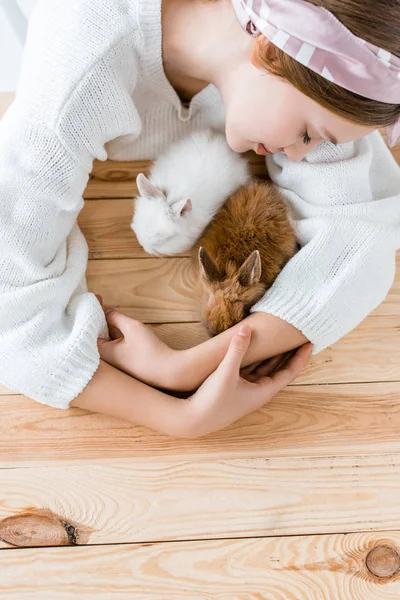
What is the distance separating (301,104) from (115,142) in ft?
1.56

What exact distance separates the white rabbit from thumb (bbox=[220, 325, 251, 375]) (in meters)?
0.27

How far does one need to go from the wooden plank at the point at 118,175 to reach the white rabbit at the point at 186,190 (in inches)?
3.5

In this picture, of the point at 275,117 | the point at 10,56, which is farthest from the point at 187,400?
the point at 10,56

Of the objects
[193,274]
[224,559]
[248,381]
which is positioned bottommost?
[224,559]

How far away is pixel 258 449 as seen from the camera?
1.02 m

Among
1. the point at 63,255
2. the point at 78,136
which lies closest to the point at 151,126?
the point at 78,136

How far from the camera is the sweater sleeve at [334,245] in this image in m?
0.97

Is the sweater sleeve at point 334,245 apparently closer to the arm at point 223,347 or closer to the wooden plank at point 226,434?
the arm at point 223,347

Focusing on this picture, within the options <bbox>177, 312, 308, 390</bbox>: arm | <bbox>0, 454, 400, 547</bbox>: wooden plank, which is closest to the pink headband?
<bbox>177, 312, 308, 390</bbox>: arm

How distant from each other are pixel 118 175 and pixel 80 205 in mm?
188

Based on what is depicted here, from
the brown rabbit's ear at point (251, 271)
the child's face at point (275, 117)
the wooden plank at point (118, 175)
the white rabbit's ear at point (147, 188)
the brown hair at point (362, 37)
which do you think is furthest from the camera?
the wooden plank at point (118, 175)

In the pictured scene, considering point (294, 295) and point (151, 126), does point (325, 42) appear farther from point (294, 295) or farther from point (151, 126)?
point (151, 126)

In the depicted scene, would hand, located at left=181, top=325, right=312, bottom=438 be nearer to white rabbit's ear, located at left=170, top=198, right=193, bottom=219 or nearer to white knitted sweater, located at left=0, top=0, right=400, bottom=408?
white knitted sweater, located at left=0, top=0, right=400, bottom=408

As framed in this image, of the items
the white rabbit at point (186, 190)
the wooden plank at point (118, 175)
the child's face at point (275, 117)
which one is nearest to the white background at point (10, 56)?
the wooden plank at point (118, 175)
